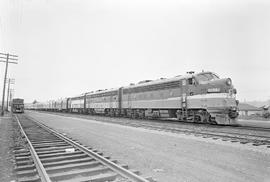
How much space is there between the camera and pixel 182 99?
17969mm

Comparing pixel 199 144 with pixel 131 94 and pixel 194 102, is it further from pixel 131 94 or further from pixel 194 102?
pixel 131 94

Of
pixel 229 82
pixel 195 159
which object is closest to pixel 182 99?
pixel 229 82

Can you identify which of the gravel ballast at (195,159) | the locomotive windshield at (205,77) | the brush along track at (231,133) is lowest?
the gravel ballast at (195,159)

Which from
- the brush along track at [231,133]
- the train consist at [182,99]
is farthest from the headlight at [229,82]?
the brush along track at [231,133]

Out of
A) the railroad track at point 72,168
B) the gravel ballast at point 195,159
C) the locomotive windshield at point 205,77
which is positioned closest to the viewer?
the railroad track at point 72,168

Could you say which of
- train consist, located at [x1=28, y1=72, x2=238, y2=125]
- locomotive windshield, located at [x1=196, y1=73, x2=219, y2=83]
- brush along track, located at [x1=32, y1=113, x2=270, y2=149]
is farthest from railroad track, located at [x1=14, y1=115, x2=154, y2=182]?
locomotive windshield, located at [x1=196, y1=73, x2=219, y2=83]

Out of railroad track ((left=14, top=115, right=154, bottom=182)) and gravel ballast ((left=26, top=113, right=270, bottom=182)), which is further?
gravel ballast ((left=26, top=113, right=270, bottom=182))

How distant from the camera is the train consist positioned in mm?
15031

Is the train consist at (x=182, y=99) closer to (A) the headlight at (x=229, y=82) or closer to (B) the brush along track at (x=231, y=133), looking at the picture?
(A) the headlight at (x=229, y=82)

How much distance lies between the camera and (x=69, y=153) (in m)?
7.71

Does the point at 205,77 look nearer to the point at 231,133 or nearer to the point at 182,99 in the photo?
the point at 182,99

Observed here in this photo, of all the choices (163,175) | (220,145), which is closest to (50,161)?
(163,175)

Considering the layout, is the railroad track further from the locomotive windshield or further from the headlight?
the locomotive windshield

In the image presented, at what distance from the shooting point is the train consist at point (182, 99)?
49.3 feet
